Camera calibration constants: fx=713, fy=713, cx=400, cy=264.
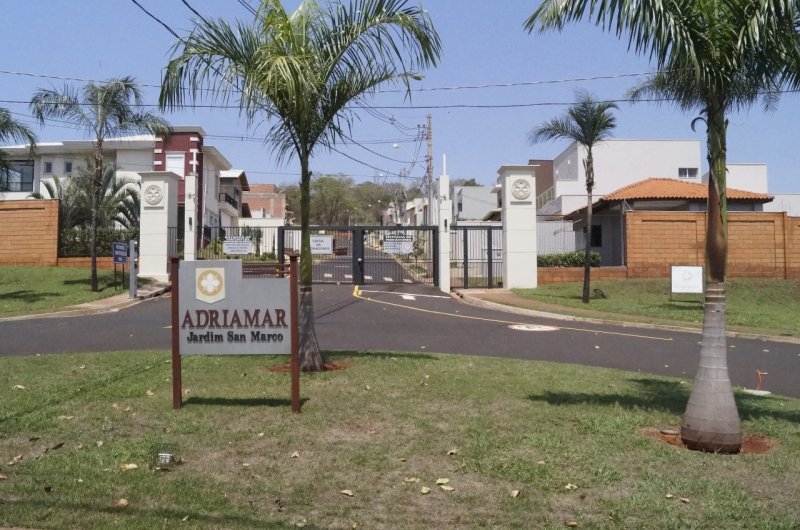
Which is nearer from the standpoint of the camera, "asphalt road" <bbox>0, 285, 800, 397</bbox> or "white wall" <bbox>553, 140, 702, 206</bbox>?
"asphalt road" <bbox>0, 285, 800, 397</bbox>

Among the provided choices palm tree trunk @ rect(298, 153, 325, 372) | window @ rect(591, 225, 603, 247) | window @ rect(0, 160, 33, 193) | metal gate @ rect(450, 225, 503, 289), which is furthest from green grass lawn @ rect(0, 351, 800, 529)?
window @ rect(0, 160, 33, 193)

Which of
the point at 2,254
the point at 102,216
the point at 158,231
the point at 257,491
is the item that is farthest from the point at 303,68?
the point at 102,216

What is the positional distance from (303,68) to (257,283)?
2829mm

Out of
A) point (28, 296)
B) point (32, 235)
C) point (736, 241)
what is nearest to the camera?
point (28, 296)

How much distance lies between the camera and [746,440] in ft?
21.4

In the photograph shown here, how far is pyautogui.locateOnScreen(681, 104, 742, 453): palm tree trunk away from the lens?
6.09 metres

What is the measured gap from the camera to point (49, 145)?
41.3 m

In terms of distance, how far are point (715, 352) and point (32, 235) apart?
2800cm

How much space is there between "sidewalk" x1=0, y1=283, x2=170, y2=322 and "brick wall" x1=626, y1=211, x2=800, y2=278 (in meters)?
18.2

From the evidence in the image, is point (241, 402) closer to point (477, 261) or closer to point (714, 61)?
point (714, 61)

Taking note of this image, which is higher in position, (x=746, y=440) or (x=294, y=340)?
(x=294, y=340)

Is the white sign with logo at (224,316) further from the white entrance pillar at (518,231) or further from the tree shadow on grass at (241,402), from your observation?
the white entrance pillar at (518,231)

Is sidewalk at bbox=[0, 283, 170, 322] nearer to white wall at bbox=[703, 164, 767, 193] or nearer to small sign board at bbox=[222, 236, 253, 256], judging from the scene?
small sign board at bbox=[222, 236, 253, 256]

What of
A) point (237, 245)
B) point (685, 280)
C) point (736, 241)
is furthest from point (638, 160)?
point (237, 245)
